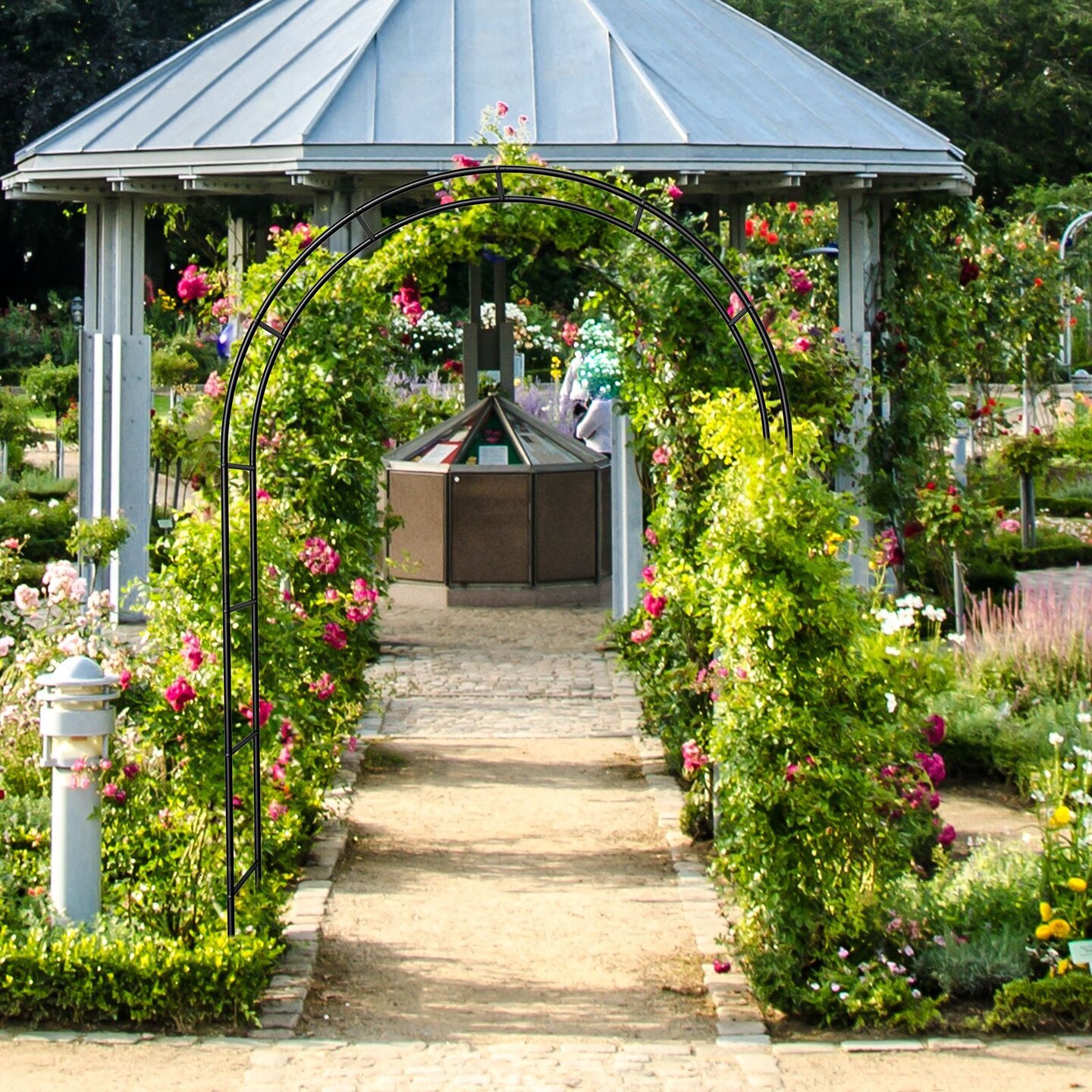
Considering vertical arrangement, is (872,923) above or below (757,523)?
below

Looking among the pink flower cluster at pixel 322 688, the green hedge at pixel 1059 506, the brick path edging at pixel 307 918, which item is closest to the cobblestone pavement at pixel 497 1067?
the brick path edging at pixel 307 918

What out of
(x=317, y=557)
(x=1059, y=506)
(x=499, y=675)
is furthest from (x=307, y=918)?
(x=1059, y=506)

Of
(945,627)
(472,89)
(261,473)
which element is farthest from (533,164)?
(945,627)

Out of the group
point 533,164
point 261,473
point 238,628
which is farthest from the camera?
point 261,473

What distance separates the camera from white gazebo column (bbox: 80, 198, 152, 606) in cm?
1310

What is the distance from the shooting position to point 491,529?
14.2m

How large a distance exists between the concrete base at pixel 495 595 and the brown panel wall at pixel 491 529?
0.22 ft

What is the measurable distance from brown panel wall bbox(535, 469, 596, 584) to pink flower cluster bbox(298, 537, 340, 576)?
615 centimetres

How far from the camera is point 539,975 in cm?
636

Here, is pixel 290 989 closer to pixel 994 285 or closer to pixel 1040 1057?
pixel 1040 1057

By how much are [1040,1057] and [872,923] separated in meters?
0.76

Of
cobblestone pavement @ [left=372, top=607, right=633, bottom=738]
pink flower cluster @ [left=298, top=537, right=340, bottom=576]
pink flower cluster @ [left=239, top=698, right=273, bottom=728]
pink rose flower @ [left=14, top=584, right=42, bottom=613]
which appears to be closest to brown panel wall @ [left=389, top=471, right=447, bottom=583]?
cobblestone pavement @ [left=372, top=607, right=633, bottom=738]

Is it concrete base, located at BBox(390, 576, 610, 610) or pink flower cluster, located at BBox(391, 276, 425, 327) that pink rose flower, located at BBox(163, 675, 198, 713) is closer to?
pink flower cluster, located at BBox(391, 276, 425, 327)

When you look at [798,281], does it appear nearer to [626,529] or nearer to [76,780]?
[626,529]
